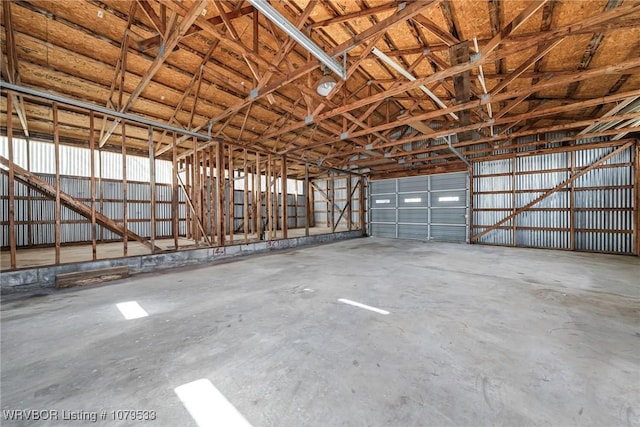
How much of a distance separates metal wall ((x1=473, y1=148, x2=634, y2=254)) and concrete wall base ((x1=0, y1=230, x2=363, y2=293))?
10.4m

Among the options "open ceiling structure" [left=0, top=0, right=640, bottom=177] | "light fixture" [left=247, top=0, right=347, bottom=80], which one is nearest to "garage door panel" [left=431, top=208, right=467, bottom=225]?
"open ceiling structure" [left=0, top=0, right=640, bottom=177]

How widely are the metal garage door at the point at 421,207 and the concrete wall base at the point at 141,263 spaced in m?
6.95

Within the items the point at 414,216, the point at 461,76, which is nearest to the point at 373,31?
the point at 461,76

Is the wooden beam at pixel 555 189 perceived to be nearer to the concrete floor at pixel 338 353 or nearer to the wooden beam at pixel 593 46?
the wooden beam at pixel 593 46

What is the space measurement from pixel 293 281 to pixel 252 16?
600cm

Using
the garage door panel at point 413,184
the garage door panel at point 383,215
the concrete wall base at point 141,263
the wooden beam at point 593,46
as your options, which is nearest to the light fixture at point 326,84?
the wooden beam at point 593,46

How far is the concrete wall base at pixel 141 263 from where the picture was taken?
5152 millimetres

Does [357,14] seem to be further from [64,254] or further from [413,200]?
[413,200]

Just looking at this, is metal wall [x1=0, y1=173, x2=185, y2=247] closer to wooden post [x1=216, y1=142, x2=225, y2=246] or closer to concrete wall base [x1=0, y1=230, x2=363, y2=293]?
concrete wall base [x1=0, y1=230, x2=363, y2=293]

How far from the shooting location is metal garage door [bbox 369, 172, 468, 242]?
12984mm

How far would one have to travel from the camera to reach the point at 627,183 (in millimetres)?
9133

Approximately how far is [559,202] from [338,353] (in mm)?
13170

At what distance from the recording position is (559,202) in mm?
10414

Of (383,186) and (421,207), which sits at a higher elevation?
(383,186)
